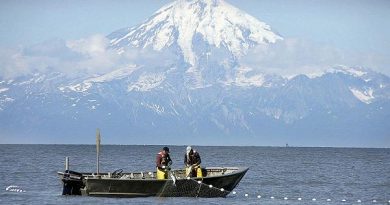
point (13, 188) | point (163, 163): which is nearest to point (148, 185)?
point (163, 163)

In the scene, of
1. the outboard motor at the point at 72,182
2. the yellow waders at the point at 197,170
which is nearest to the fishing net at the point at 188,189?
the yellow waders at the point at 197,170

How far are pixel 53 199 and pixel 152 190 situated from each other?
21.3ft

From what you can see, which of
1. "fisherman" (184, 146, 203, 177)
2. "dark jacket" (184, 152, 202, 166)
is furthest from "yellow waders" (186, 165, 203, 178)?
"dark jacket" (184, 152, 202, 166)

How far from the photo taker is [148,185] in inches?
2660

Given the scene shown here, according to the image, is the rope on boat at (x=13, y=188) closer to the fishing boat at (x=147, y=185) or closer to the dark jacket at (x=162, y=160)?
the fishing boat at (x=147, y=185)

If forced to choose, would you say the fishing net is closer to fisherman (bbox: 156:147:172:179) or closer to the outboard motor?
fisherman (bbox: 156:147:172:179)

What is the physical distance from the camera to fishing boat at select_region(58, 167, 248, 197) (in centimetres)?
6738

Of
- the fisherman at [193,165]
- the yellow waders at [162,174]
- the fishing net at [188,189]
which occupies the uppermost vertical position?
the fisherman at [193,165]

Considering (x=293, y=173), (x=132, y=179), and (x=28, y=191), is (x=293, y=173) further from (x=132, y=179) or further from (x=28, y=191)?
(x=132, y=179)

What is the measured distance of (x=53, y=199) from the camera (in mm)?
70500

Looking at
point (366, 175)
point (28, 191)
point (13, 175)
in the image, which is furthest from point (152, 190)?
point (366, 175)

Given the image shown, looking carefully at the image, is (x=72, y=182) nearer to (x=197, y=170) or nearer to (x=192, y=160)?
(x=192, y=160)

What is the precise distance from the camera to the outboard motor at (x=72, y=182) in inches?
2662

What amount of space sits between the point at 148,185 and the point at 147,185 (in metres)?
A: 0.08
